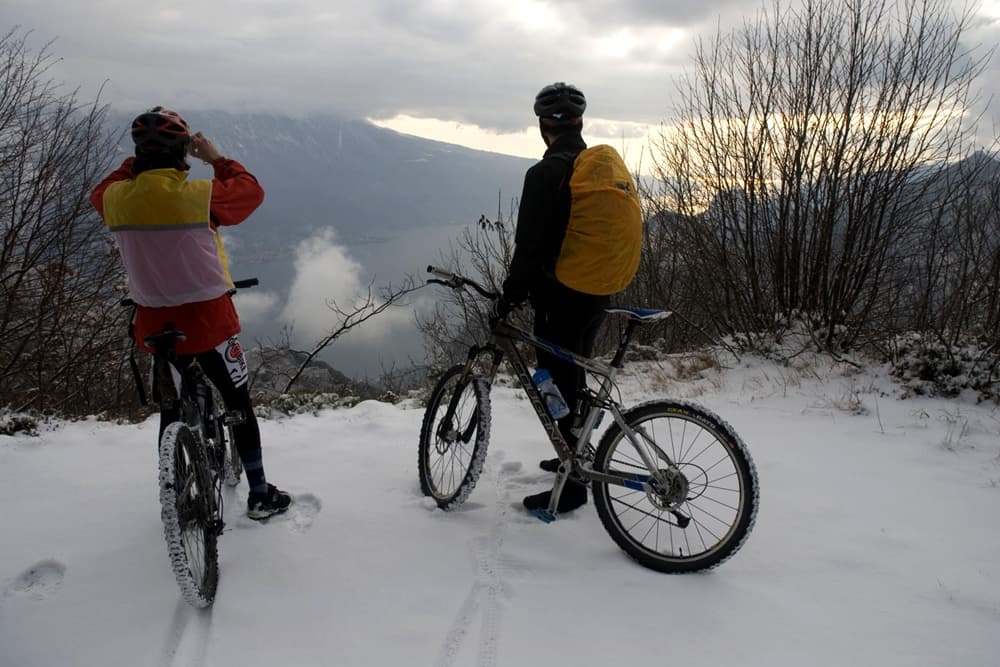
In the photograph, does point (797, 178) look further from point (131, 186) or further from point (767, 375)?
point (131, 186)

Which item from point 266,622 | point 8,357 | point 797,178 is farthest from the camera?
point 8,357

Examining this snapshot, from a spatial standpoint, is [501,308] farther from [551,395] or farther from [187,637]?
[187,637]

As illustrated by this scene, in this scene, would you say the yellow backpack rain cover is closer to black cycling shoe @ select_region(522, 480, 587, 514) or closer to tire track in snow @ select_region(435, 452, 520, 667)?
black cycling shoe @ select_region(522, 480, 587, 514)

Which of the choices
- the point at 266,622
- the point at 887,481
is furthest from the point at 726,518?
the point at 266,622

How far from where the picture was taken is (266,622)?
217cm

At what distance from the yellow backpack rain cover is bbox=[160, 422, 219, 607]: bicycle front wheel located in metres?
1.85

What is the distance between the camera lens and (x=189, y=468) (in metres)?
2.29

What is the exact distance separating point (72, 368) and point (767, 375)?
10.0m

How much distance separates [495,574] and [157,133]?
2.38m

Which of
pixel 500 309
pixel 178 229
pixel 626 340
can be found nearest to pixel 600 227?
pixel 626 340

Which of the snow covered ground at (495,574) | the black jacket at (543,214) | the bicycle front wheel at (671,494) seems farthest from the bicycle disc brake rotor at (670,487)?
the black jacket at (543,214)

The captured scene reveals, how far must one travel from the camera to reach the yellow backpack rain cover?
265 cm

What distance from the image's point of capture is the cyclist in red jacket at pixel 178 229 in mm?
2275

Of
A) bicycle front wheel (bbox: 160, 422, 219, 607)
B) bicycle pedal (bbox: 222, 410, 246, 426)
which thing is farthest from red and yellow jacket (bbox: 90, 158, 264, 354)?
bicycle front wheel (bbox: 160, 422, 219, 607)
